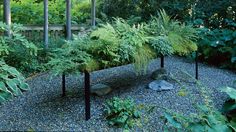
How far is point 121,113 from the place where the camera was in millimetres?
4145

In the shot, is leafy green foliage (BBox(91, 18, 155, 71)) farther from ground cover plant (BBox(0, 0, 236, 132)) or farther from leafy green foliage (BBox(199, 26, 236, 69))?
leafy green foliage (BBox(199, 26, 236, 69))

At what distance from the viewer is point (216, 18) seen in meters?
8.40

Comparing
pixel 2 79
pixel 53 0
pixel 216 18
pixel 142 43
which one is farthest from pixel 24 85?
pixel 53 0

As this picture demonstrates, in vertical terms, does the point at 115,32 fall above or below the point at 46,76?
above

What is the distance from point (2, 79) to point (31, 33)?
3.75m

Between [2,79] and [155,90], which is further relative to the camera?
[155,90]

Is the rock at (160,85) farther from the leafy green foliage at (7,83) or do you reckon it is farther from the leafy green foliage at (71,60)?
the leafy green foliage at (7,83)

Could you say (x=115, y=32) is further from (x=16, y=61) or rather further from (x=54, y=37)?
(x=54, y=37)

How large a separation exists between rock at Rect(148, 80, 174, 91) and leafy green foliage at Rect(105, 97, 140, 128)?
2.79 ft

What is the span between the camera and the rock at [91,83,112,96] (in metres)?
4.86

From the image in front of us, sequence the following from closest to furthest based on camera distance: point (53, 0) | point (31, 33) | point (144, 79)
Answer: point (144, 79)
point (31, 33)
point (53, 0)

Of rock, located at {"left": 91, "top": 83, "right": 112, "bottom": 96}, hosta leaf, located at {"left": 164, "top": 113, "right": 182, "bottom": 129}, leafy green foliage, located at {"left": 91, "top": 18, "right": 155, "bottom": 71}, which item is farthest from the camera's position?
rock, located at {"left": 91, "top": 83, "right": 112, "bottom": 96}

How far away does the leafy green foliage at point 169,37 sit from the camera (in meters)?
5.18

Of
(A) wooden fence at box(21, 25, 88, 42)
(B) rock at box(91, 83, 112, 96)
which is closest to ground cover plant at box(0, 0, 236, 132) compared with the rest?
(B) rock at box(91, 83, 112, 96)
